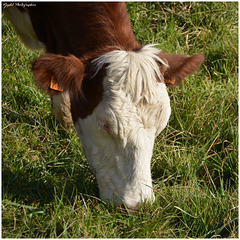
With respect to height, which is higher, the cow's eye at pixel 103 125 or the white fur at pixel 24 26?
the white fur at pixel 24 26

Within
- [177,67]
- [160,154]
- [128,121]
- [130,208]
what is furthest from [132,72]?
[160,154]

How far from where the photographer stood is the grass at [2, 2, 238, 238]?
11.2 ft

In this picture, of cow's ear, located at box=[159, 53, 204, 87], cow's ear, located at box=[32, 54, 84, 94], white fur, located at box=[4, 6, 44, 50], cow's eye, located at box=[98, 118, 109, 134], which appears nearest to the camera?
cow's ear, located at box=[32, 54, 84, 94]

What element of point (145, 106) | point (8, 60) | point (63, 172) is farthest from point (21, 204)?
point (8, 60)

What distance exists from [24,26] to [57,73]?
5.04ft

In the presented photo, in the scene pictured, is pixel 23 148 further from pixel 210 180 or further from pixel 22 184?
pixel 210 180

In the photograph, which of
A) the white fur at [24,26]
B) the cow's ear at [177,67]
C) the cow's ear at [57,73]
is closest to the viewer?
the cow's ear at [57,73]

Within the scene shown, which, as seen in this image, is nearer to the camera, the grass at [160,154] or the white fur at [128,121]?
the white fur at [128,121]

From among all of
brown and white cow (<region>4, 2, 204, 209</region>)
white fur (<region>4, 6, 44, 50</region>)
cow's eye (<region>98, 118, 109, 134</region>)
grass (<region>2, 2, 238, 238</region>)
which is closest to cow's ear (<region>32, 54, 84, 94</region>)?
brown and white cow (<region>4, 2, 204, 209</region>)

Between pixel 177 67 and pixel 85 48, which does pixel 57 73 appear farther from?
pixel 177 67

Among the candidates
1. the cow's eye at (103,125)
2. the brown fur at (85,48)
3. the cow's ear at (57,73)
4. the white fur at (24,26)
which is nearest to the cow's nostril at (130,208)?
the cow's eye at (103,125)

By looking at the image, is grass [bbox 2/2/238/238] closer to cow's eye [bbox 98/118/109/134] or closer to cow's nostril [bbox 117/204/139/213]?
cow's nostril [bbox 117/204/139/213]

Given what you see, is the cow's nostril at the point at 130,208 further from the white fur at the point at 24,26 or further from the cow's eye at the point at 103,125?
the white fur at the point at 24,26

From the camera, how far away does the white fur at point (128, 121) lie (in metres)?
3.30
